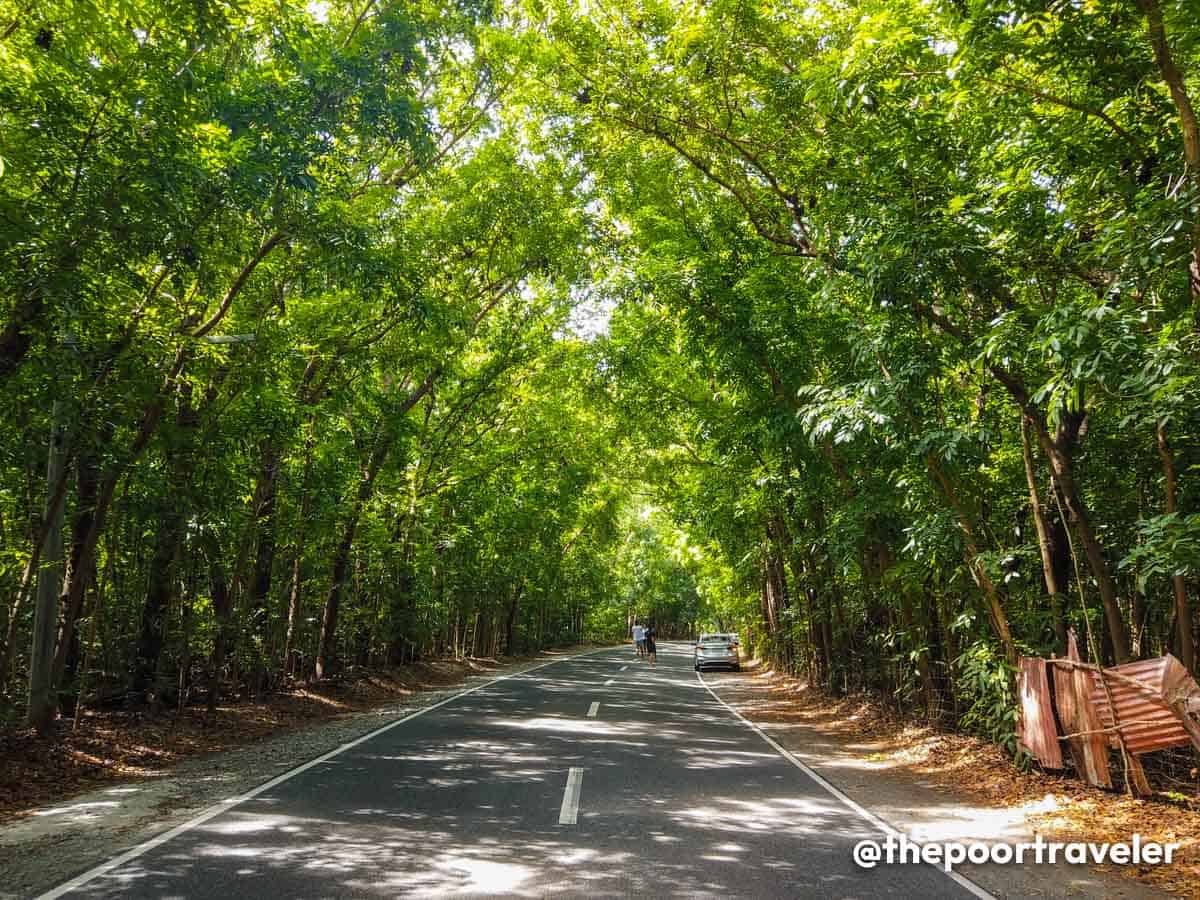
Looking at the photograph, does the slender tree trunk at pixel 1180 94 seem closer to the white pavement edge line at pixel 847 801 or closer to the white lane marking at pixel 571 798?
the white pavement edge line at pixel 847 801

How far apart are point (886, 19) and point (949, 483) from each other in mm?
4935

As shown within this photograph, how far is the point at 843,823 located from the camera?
6469mm

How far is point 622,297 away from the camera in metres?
15.0

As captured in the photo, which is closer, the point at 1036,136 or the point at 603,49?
the point at 1036,136

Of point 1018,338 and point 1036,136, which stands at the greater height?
point 1036,136

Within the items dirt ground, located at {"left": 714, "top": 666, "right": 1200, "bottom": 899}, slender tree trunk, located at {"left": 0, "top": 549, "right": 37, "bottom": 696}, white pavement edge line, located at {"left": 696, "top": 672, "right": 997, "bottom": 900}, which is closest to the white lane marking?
white pavement edge line, located at {"left": 696, "top": 672, "right": 997, "bottom": 900}

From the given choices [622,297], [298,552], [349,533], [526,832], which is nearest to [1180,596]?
[526,832]

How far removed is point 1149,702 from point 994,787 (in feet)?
7.45

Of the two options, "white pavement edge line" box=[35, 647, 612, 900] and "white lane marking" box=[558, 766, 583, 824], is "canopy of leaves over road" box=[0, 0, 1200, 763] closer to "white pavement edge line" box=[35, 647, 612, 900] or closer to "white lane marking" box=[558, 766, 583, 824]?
"white pavement edge line" box=[35, 647, 612, 900]

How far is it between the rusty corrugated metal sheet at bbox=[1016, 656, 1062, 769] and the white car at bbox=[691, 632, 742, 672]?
22.1 meters

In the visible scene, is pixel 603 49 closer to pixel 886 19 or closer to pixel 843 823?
pixel 886 19

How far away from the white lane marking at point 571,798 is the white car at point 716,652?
22178 millimetres

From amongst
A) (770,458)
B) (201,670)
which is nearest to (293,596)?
(201,670)

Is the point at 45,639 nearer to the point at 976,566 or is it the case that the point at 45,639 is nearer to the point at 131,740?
the point at 131,740
